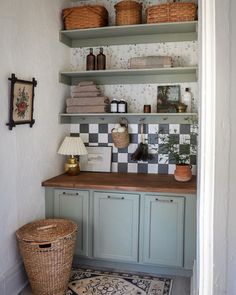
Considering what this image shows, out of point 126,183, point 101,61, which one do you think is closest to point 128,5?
point 101,61

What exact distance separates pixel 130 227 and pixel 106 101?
1191 mm

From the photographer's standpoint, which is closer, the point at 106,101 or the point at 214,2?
the point at 214,2

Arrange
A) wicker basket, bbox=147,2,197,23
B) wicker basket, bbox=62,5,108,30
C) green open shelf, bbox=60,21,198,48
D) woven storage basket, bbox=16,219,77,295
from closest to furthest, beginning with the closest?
woven storage basket, bbox=16,219,77,295, wicker basket, bbox=147,2,197,23, green open shelf, bbox=60,21,198,48, wicker basket, bbox=62,5,108,30

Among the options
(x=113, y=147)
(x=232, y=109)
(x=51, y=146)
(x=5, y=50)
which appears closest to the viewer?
(x=232, y=109)

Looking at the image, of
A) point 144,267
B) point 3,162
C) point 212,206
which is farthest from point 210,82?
point 144,267

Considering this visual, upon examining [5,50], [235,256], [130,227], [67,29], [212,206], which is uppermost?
[67,29]

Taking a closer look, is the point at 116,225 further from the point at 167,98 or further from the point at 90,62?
the point at 90,62

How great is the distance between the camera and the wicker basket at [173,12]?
102 inches

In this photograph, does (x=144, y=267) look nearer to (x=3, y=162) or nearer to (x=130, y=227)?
(x=130, y=227)

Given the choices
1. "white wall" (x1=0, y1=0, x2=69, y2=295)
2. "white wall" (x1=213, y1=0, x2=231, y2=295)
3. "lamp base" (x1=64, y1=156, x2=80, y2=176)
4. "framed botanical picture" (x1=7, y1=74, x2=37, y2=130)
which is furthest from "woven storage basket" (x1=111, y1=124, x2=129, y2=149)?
"white wall" (x1=213, y1=0, x2=231, y2=295)

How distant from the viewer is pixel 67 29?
2.90 m

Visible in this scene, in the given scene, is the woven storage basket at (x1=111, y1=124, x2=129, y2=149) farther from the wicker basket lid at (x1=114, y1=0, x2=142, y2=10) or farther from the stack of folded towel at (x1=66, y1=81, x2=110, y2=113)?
the wicker basket lid at (x1=114, y1=0, x2=142, y2=10)

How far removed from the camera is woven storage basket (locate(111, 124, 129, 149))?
289cm

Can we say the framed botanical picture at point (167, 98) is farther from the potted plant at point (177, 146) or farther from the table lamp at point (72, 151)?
the table lamp at point (72, 151)
